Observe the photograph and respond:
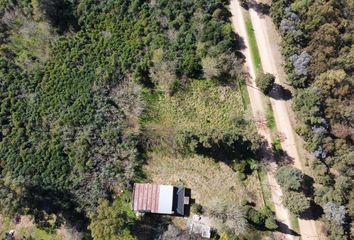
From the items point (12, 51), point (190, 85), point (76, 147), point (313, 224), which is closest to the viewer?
point (313, 224)

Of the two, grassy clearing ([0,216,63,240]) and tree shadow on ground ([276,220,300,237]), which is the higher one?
tree shadow on ground ([276,220,300,237])

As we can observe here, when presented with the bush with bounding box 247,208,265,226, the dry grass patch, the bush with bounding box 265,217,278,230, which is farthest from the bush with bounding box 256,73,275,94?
the bush with bounding box 265,217,278,230

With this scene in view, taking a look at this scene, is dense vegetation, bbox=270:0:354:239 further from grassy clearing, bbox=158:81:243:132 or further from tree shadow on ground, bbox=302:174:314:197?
grassy clearing, bbox=158:81:243:132

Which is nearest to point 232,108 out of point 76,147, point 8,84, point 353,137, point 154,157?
point 154,157

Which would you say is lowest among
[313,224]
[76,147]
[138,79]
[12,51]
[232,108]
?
[313,224]

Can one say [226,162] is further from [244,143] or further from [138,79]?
[138,79]

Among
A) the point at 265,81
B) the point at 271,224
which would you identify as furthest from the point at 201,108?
the point at 271,224

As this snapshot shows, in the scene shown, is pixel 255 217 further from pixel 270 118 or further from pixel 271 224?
pixel 270 118

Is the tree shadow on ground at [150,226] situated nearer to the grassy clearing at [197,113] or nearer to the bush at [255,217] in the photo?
the grassy clearing at [197,113]

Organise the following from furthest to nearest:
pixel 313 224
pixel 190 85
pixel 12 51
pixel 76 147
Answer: pixel 12 51 → pixel 190 85 → pixel 76 147 → pixel 313 224
